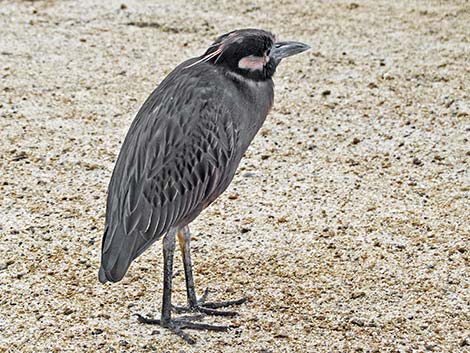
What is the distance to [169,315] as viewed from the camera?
4.58 metres

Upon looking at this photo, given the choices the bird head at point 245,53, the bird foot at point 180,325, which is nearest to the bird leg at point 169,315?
the bird foot at point 180,325

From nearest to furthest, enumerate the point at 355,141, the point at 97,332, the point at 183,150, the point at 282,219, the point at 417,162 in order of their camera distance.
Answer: the point at 183,150, the point at 97,332, the point at 282,219, the point at 417,162, the point at 355,141

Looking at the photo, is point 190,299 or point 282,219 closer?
point 190,299

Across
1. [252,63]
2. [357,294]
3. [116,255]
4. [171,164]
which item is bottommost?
[357,294]

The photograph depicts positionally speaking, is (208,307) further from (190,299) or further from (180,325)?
(180,325)

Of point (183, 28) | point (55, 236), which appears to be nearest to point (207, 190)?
point (55, 236)

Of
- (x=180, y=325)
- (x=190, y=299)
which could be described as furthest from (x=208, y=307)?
(x=180, y=325)

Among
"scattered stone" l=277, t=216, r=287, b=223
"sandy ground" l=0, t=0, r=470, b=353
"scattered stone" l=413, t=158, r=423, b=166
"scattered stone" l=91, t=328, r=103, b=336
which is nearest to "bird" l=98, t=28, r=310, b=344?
"scattered stone" l=91, t=328, r=103, b=336

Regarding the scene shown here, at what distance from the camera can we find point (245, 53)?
455cm

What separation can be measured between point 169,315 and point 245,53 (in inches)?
57.7

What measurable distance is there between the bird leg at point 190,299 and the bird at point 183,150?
10cm

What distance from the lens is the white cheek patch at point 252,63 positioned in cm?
457

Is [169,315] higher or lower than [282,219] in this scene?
Answer: higher

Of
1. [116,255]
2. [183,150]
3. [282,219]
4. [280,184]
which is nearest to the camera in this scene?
[116,255]
